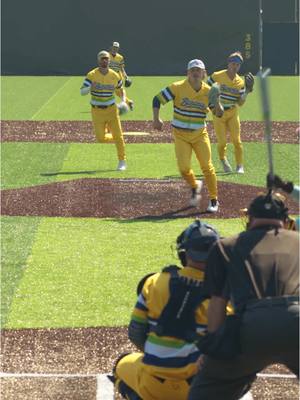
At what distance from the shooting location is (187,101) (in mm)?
15070

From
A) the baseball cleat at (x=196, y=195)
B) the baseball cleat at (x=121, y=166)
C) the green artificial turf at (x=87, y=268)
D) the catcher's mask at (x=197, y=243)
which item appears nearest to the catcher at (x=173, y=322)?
the catcher's mask at (x=197, y=243)

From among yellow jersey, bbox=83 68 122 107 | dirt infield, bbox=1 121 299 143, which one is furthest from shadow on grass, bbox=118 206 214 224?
dirt infield, bbox=1 121 299 143

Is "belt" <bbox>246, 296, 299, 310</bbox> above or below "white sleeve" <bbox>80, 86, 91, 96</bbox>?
above

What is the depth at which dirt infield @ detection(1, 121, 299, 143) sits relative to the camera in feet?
80.9

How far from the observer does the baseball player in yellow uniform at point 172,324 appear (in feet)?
20.0

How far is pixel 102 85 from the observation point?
62.4 ft

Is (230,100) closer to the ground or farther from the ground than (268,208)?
closer to the ground

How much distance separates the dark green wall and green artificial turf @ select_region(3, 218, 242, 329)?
115 ft

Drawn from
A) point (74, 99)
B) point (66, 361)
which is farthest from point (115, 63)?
point (66, 361)

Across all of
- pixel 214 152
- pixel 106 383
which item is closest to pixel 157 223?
pixel 106 383

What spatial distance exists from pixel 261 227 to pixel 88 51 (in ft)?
145

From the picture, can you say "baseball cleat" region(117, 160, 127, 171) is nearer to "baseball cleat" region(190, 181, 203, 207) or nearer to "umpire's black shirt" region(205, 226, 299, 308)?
"baseball cleat" region(190, 181, 203, 207)

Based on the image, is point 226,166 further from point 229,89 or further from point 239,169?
point 229,89

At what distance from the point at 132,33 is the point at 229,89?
30.9m
